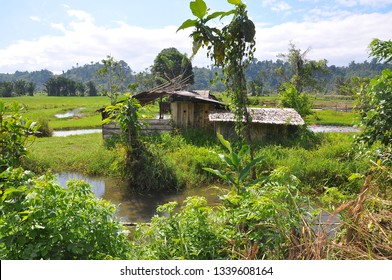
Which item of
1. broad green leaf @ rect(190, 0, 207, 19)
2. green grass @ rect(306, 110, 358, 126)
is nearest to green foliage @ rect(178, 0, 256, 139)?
broad green leaf @ rect(190, 0, 207, 19)

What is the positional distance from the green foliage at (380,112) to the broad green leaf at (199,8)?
7.48 feet

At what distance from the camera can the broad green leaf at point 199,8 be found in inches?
163

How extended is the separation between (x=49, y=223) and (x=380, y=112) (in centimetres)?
378

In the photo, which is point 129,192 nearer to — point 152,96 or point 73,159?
point 73,159

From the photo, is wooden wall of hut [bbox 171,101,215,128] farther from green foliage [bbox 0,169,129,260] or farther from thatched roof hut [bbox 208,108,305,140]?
green foliage [bbox 0,169,129,260]

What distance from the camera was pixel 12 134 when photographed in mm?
3127

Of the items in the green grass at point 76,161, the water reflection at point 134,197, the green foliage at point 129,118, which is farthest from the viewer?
the green grass at point 76,161

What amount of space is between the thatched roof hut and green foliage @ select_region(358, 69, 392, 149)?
792 cm

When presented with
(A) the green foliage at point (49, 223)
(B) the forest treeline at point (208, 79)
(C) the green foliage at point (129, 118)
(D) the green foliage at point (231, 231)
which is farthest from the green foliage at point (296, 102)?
(A) the green foliage at point (49, 223)

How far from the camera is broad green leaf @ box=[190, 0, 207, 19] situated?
4.14 metres

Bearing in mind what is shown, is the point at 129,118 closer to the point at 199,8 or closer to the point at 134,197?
the point at 134,197

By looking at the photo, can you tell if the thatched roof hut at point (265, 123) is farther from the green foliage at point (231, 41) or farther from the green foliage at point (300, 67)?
the green foliage at point (300, 67)

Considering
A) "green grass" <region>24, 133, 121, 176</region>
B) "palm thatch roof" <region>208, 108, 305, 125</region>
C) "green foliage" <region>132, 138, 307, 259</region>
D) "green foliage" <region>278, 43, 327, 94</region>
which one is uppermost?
"green foliage" <region>278, 43, 327, 94</region>
